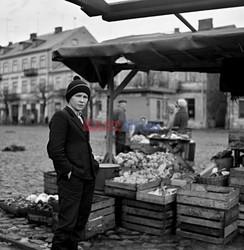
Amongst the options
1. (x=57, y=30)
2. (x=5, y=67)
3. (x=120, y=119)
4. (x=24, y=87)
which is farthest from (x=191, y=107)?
(x=5, y=67)

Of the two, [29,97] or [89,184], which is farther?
[29,97]

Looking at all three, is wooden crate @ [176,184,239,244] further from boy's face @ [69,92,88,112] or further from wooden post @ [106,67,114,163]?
wooden post @ [106,67,114,163]

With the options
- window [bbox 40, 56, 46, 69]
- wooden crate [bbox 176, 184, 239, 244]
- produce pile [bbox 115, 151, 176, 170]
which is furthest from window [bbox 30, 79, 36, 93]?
wooden crate [bbox 176, 184, 239, 244]

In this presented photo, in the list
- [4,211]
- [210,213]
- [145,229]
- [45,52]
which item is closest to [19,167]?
[4,211]

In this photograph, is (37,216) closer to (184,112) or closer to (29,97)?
(184,112)

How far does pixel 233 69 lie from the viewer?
6059 mm

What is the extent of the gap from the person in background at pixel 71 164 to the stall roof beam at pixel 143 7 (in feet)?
2.57

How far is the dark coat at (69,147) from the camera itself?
370 centimetres

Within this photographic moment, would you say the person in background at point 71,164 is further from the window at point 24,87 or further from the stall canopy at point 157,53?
the window at point 24,87

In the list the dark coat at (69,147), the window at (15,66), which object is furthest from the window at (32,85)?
the dark coat at (69,147)

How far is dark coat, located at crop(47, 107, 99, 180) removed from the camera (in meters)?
3.70

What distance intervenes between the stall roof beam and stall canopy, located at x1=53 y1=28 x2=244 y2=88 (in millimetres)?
1422

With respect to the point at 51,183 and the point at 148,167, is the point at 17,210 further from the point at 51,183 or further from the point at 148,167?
the point at 148,167

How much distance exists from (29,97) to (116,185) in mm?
55927
